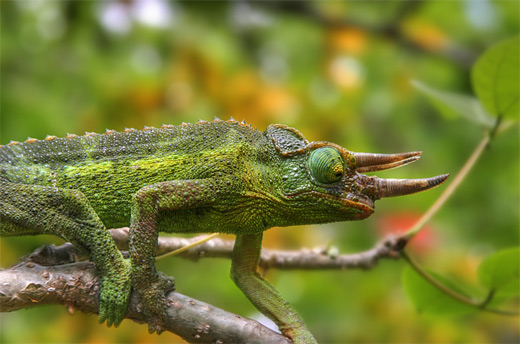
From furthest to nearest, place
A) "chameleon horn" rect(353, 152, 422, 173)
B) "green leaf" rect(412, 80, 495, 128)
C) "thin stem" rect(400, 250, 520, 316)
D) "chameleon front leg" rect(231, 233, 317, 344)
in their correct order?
"green leaf" rect(412, 80, 495, 128), "thin stem" rect(400, 250, 520, 316), "chameleon front leg" rect(231, 233, 317, 344), "chameleon horn" rect(353, 152, 422, 173)

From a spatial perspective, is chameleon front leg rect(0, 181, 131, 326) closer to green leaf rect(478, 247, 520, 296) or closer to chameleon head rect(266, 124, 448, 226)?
chameleon head rect(266, 124, 448, 226)

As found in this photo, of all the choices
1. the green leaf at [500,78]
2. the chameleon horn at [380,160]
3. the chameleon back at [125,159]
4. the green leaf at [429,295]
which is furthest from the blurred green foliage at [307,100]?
the chameleon horn at [380,160]

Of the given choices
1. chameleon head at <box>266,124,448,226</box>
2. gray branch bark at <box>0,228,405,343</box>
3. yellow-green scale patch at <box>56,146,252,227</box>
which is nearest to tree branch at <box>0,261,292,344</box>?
gray branch bark at <box>0,228,405,343</box>

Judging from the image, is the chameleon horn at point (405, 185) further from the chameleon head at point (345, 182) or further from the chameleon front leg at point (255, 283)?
the chameleon front leg at point (255, 283)

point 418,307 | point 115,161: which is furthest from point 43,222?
point 418,307

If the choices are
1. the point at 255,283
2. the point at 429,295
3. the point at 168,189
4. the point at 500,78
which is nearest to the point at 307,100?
the point at 500,78

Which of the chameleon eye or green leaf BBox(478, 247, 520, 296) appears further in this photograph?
green leaf BBox(478, 247, 520, 296)
